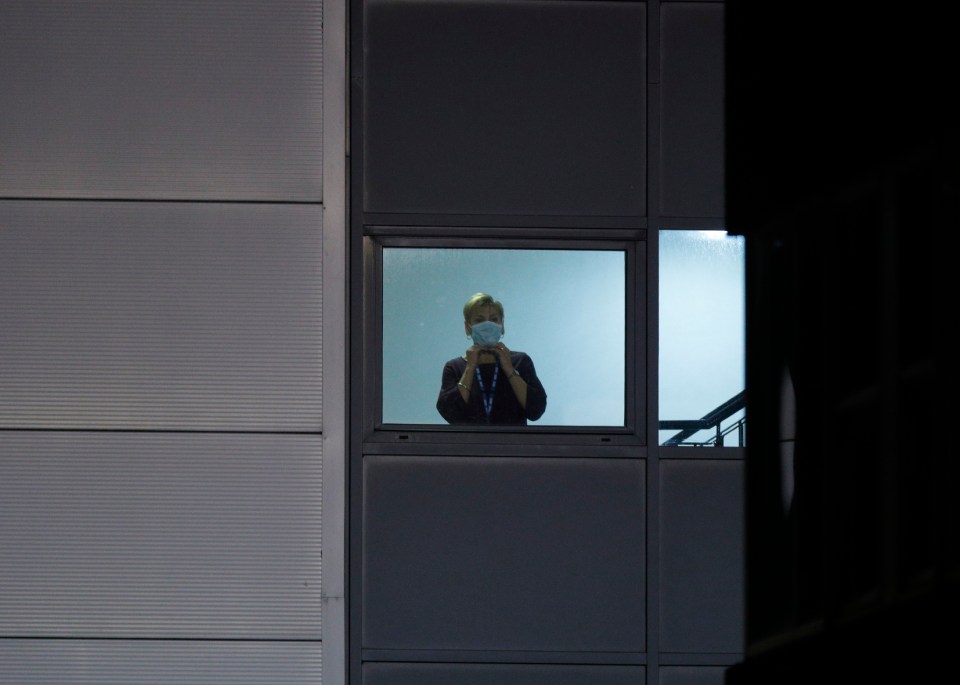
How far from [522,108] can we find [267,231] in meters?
1.09

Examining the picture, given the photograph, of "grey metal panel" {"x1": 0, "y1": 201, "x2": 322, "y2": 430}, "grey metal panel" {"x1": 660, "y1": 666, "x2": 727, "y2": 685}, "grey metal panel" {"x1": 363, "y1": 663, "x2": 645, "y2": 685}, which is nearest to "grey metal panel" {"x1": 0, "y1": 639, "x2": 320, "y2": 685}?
"grey metal panel" {"x1": 363, "y1": 663, "x2": 645, "y2": 685}

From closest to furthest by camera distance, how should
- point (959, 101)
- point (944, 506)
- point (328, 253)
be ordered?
point (959, 101)
point (944, 506)
point (328, 253)

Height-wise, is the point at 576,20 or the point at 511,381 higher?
the point at 576,20

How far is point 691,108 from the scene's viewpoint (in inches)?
132

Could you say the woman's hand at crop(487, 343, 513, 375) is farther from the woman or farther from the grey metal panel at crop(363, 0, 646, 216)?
the grey metal panel at crop(363, 0, 646, 216)

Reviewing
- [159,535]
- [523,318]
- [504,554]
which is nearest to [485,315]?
[523,318]

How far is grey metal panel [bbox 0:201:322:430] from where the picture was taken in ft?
10.8

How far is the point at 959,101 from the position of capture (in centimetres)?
72

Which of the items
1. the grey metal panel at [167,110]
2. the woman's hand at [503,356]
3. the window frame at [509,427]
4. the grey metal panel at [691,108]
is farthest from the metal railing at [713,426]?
the grey metal panel at [167,110]

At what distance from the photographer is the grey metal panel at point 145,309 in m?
3.31

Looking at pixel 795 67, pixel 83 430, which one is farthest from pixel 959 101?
pixel 83 430

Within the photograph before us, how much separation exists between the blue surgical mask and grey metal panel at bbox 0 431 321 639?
2.43 ft

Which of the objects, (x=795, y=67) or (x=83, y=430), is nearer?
(x=795, y=67)

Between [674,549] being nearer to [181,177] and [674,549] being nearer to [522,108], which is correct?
[522,108]
